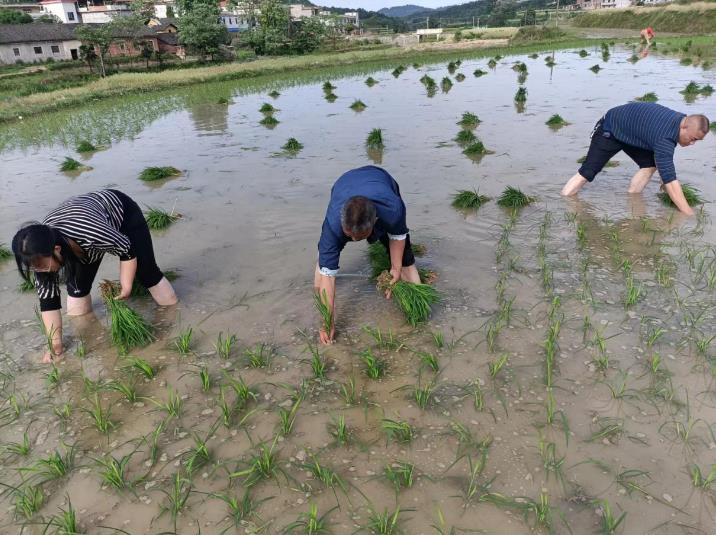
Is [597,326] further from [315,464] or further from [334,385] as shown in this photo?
[315,464]

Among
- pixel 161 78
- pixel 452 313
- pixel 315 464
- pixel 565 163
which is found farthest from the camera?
pixel 161 78

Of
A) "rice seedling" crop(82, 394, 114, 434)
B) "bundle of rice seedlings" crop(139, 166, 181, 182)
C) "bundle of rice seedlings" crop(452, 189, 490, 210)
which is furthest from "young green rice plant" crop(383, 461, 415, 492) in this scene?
"bundle of rice seedlings" crop(139, 166, 181, 182)

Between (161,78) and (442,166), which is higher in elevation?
(161,78)

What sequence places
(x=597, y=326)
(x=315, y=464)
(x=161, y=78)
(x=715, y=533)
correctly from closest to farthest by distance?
(x=715, y=533) < (x=315, y=464) < (x=597, y=326) < (x=161, y=78)

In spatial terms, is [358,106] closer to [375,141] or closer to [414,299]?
[375,141]

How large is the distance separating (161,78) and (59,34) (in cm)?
2606

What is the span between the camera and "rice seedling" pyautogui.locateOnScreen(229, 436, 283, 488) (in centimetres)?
276

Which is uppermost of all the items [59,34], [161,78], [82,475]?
[59,34]

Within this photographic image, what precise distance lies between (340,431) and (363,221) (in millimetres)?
1344

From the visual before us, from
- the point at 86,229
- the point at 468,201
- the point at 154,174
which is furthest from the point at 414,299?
the point at 154,174

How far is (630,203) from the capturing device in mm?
6582

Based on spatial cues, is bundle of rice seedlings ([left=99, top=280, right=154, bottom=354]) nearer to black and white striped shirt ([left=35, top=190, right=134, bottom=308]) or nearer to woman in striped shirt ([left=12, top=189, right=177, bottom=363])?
woman in striped shirt ([left=12, top=189, right=177, bottom=363])

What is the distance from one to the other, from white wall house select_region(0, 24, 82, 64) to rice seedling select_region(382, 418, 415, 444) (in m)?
50.2

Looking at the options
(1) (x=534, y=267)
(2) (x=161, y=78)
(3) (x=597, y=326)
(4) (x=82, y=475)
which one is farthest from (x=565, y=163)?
(2) (x=161, y=78)
